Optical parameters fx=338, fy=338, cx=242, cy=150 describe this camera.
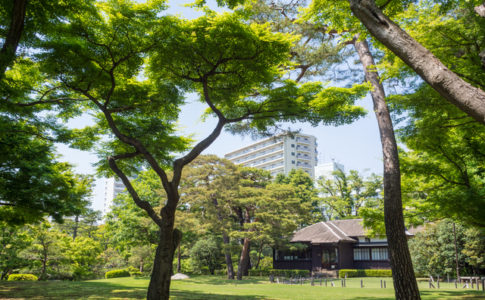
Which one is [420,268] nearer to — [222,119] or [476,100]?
[222,119]

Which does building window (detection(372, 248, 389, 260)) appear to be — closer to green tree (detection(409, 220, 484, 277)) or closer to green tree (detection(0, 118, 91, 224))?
green tree (detection(409, 220, 484, 277))

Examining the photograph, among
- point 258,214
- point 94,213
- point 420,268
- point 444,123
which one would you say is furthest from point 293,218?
point 94,213

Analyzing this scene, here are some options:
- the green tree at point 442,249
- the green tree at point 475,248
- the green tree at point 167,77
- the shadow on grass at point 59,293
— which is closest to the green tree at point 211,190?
the shadow on grass at point 59,293

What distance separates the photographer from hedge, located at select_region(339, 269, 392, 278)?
2959 centimetres

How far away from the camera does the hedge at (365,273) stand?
29587 millimetres

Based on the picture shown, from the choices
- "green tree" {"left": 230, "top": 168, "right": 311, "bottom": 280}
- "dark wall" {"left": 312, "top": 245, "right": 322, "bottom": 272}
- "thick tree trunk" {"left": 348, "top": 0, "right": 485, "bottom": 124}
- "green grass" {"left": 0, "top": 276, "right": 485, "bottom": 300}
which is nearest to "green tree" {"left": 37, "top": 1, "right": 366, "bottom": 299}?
"thick tree trunk" {"left": 348, "top": 0, "right": 485, "bottom": 124}

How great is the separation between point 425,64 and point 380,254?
3220cm

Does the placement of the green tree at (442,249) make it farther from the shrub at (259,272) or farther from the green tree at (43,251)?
the green tree at (43,251)

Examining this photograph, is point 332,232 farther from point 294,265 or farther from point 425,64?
point 425,64

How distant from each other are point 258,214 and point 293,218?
11.3ft

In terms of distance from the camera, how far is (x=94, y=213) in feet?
155

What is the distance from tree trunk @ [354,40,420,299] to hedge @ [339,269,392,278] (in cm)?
2312

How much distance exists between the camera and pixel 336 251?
33.2 metres

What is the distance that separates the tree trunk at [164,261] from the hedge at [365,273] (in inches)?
946
